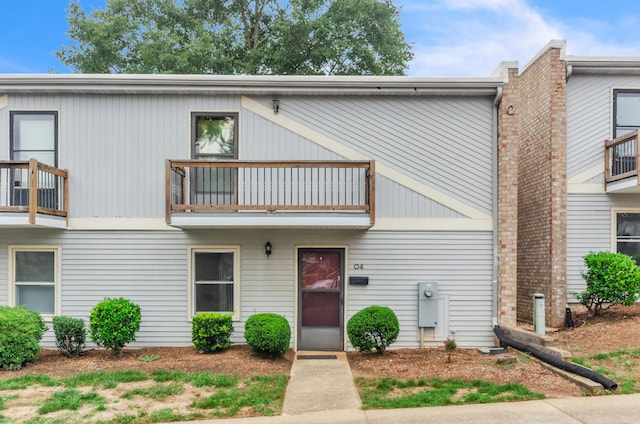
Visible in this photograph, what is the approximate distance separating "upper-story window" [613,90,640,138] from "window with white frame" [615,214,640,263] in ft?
6.26

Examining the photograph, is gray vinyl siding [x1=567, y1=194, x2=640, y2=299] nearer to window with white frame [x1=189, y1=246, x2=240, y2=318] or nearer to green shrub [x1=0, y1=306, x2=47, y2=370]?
window with white frame [x1=189, y1=246, x2=240, y2=318]

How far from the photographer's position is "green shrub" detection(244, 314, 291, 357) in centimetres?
745

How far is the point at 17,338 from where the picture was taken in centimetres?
725

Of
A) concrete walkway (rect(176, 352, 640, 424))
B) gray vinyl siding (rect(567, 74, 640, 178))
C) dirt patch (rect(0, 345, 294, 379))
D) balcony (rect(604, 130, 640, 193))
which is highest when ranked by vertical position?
gray vinyl siding (rect(567, 74, 640, 178))

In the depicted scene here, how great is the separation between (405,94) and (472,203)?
2.48m

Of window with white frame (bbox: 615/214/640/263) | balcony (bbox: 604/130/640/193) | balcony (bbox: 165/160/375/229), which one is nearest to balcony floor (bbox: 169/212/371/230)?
balcony (bbox: 165/160/375/229)

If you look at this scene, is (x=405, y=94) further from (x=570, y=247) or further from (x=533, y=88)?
(x=570, y=247)

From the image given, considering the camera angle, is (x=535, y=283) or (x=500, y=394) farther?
(x=535, y=283)

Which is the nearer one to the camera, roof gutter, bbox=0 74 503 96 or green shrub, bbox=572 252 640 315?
roof gutter, bbox=0 74 503 96

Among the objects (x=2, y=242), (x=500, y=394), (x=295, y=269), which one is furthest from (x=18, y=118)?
(x=500, y=394)

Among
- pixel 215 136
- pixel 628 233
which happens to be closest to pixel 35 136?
pixel 215 136

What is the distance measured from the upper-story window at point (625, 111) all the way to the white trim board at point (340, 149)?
4.71m

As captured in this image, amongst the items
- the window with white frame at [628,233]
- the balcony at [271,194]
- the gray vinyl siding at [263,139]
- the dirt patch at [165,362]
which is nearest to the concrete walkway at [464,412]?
the dirt patch at [165,362]

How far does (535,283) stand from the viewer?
10414 millimetres
